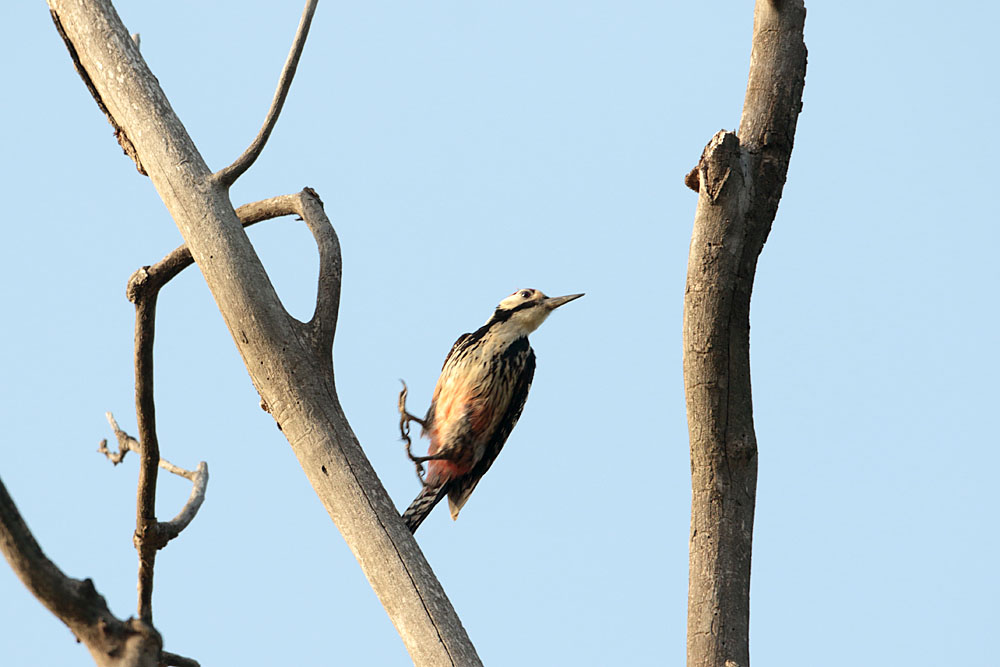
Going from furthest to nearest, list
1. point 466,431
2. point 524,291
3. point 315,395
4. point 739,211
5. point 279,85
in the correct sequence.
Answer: point 524,291 < point 466,431 < point 279,85 < point 315,395 < point 739,211

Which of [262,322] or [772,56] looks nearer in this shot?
[772,56]

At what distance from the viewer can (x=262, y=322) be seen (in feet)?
12.8

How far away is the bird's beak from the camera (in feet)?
19.4

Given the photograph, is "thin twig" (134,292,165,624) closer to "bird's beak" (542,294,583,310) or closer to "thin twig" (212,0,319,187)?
"thin twig" (212,0,319,187)

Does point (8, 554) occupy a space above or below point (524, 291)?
below

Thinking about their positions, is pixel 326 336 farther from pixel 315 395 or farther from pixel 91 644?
pixel 91 644

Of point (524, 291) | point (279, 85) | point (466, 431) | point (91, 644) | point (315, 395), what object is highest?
point (524, 291)

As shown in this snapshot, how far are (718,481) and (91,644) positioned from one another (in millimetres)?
1724

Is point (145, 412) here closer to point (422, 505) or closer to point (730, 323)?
point (422, 505)

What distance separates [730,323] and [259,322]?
5.28 ft

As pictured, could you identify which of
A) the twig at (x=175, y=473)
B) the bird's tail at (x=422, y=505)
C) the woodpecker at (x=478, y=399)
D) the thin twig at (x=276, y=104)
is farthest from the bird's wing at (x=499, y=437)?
the thin twig at (x=276, y=104)

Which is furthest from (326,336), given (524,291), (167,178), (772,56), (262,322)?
(524,291)

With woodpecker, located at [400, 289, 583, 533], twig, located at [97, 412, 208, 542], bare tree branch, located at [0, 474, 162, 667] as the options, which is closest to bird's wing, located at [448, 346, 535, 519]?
woodpecker, located at [400, 289, 583, 533]

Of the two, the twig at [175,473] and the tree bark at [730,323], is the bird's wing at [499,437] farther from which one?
the tree bark at [730,323]
